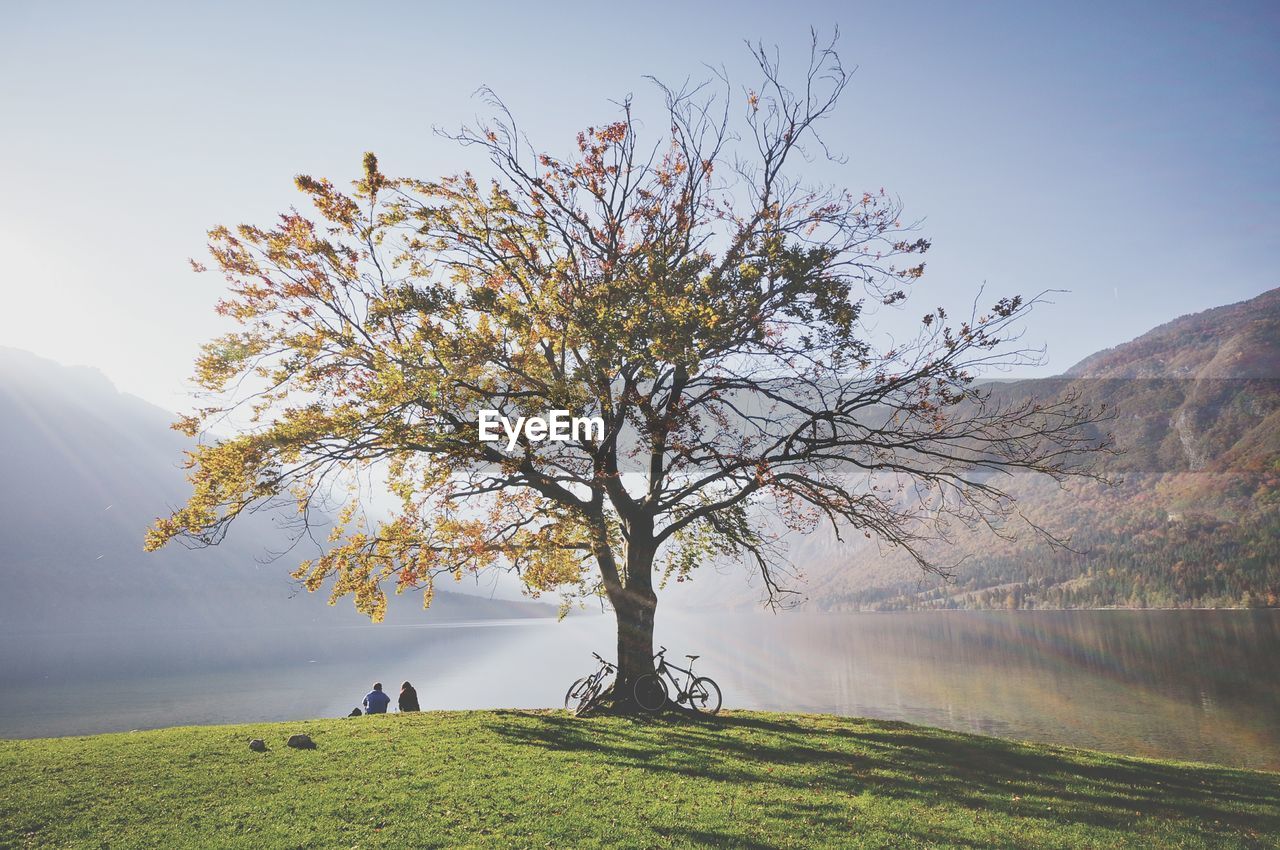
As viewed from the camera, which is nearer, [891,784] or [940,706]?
[891,784]

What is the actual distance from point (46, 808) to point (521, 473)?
35.1 ft

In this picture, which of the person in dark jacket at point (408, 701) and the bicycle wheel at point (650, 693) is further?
the person in dark jacket at point (408, 701)

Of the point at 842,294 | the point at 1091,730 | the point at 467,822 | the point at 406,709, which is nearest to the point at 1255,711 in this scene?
the point at 1091,730

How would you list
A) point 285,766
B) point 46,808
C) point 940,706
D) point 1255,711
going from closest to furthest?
1. point 46,808
2. point 285,766
3. point 1255,711
4. point 940,706

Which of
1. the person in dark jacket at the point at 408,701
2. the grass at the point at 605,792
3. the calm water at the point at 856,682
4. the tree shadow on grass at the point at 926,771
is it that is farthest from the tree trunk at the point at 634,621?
the calm water at the point at 856,682

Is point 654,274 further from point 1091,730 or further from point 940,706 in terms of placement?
point 940,706

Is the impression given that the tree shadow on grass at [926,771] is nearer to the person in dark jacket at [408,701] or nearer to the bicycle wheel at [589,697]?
the bicycle wheel at [589,697]

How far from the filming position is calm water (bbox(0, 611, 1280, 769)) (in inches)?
1915

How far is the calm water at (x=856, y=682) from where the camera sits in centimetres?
4865

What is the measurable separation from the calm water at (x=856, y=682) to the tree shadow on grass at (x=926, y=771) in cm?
3046

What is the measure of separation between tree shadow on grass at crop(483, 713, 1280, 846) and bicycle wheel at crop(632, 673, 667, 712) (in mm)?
1134

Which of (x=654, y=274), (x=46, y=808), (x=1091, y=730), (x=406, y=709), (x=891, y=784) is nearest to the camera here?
(x=46, y=808)

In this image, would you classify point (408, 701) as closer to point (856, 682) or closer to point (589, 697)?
point (589, 697)

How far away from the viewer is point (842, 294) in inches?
674
